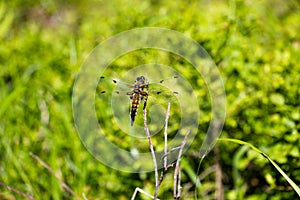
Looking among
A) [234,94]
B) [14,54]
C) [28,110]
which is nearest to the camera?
[234,94]

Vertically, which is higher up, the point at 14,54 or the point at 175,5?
the point at 175,5

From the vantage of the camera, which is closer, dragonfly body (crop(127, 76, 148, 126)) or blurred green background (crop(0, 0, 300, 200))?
dragonfly body (crop(127, 76, 148, 126))

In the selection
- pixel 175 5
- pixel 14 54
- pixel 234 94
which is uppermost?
pixel 175 5

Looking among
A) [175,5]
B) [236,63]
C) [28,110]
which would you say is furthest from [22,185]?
[175,5]

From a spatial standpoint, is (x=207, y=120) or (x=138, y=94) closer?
(x=138, y=94)

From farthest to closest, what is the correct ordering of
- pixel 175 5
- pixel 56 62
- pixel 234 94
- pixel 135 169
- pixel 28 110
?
1. pixel 175 5
2. pixel 56 62
3. pixel 28 110
4. pixel 234 94
5. pixel 135 169

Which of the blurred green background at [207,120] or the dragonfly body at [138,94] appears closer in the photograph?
the dragonfly body at [138,94]

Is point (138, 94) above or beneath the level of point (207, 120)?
beneath

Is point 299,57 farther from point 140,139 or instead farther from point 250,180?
point 140,139
